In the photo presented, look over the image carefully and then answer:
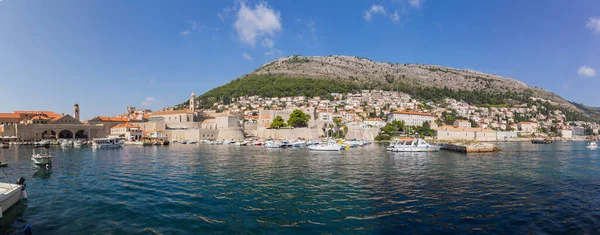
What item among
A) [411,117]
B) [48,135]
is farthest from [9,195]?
[411,117]

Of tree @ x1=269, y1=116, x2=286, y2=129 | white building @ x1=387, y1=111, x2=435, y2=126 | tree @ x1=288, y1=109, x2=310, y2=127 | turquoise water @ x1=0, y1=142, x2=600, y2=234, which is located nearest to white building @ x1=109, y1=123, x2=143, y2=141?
tree @ x1=269, y1=116, x2=286, y2=129

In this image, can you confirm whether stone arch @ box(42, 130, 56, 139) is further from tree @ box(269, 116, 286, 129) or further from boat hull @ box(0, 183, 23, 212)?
boat hull @ box(0, 183, 23, 212)

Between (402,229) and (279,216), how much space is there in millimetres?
2804

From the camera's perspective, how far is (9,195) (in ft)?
26.5

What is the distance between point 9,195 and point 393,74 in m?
143

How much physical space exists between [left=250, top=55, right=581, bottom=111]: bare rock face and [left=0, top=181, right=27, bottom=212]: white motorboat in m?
115

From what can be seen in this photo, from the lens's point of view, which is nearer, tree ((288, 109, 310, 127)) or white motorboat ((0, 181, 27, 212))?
white motorboat ((0, 181, 27, 212))

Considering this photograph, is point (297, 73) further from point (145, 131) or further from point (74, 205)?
point (74, 205)

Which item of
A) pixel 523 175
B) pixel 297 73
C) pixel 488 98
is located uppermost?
pixel 297 73

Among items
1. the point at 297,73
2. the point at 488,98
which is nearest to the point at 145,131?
the point at 297,73

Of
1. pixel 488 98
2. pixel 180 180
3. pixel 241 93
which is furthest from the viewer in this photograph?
pixel 488 98

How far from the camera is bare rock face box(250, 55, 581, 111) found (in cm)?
12925

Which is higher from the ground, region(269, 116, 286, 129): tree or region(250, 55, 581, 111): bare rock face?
region(250, 55, 581, 111): bare rock face

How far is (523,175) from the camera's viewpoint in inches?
583
